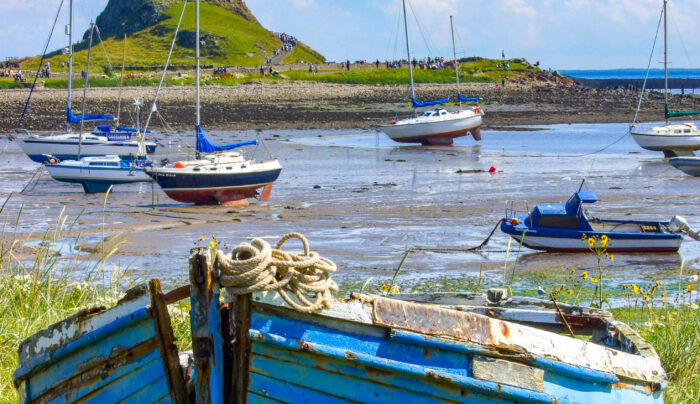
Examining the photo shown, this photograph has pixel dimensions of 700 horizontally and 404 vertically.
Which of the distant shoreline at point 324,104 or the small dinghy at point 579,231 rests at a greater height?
the distant shoreline at point 324,104

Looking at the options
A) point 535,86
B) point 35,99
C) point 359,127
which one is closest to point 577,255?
point 359,127

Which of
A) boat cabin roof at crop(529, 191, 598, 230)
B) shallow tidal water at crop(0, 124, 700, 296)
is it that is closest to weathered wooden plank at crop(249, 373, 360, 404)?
shallow tidal water at crop(0, 124, 700, 296)

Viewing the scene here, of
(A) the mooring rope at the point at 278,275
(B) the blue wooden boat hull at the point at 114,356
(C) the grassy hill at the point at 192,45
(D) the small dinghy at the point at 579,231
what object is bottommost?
(D) the small dinghy at the point at 579,231

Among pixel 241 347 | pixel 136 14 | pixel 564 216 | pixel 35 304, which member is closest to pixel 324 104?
pixel 564 216

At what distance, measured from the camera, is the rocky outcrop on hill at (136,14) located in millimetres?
112250

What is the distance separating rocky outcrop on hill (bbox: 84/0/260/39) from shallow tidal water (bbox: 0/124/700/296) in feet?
276

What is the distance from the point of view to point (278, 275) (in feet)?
13.4

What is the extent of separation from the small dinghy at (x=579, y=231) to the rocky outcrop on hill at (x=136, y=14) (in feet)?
344

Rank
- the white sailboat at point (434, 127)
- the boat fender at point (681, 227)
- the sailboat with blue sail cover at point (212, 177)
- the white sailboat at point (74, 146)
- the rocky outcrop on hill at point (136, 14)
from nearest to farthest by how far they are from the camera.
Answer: the boat fender at point (681, 227) → the sailboat with blue sail cover at point (212, 177) → the white sailboat at point (74, 146) → the white sailboat at point (434, 127) → the rocky outcrop on hill at point (136, 14)

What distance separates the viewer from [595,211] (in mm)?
18969

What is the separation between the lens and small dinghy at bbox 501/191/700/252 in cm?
1372

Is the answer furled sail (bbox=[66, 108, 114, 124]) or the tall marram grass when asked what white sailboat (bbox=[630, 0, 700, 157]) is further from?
the tall marram grass

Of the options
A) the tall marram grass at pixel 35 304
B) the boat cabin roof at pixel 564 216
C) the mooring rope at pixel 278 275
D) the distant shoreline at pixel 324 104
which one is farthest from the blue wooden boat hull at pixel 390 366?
the distant shoreline at pixel 324 104

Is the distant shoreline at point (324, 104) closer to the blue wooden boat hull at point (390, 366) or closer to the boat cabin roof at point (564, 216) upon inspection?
the boat cabin roof at point (564, 216)
